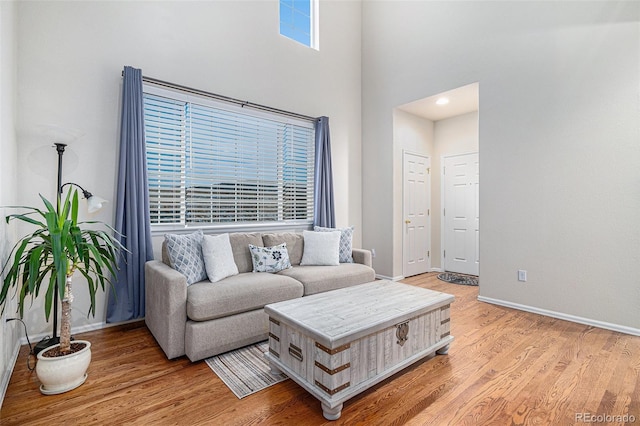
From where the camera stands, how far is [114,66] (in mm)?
2908

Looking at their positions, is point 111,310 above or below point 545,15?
below

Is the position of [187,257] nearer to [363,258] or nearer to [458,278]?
[363,258]

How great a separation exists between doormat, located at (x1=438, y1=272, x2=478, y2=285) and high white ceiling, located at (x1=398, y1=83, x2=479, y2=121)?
2.61 metres

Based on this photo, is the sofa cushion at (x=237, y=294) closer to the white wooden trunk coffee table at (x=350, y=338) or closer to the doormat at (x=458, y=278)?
the white wooden trunk coffee table at (x=350, y=338)

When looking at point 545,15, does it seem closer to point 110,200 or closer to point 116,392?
point 110,200

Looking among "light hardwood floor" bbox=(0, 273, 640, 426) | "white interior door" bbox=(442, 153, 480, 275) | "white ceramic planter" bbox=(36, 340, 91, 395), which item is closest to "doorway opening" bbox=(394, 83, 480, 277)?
"white interior door" bbox=(442, 153, 480, 275)

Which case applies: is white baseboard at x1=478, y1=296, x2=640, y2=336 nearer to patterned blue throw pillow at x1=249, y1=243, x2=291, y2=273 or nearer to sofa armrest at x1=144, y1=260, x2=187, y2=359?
patterned blue throw pillow at x1=249, y1=243, x2=291, y2=273

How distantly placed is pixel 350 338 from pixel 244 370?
93 cm

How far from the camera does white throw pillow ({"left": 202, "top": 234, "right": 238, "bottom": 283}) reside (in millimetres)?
2676

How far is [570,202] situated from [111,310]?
4.49 m

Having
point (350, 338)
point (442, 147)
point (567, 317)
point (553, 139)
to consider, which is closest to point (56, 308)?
point (350, 338)

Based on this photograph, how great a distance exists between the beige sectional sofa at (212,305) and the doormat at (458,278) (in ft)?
8.24

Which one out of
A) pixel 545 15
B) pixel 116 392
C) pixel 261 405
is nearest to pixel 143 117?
pixel 116 392

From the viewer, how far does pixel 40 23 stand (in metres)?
2.58
